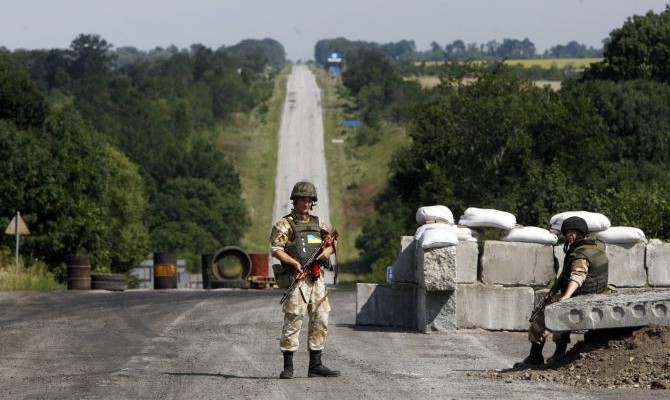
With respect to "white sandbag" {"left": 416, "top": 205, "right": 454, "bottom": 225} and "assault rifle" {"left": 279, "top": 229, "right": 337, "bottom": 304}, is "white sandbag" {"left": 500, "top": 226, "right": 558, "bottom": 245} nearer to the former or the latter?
"white sandbag" {"left": 416, "top": 205, "right": 454, "bottom": 225}

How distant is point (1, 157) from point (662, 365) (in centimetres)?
4298

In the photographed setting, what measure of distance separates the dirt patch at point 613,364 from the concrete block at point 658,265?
734 cm

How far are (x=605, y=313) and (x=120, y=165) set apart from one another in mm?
80063

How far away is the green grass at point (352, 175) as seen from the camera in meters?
104

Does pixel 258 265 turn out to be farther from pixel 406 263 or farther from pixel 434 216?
pixel 434 216

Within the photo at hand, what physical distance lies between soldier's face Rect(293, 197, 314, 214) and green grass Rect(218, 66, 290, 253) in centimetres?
8664

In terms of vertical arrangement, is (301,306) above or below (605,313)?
above

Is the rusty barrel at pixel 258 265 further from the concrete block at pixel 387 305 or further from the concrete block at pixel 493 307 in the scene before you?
the concrete block at pixel 493 307

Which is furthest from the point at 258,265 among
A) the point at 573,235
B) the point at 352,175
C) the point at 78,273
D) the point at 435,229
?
the point at 352,175

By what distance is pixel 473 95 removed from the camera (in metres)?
67.9

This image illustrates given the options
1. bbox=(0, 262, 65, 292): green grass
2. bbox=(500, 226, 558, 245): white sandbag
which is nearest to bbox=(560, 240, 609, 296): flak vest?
bbox=(500, 226, 558, 245): white sandbag

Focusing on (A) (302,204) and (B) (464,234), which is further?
(B) (464,234)

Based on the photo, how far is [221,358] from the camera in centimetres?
1648

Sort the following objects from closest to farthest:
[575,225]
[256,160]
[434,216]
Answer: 1. [575,225]
2. [434,216]
3. [256,160]
